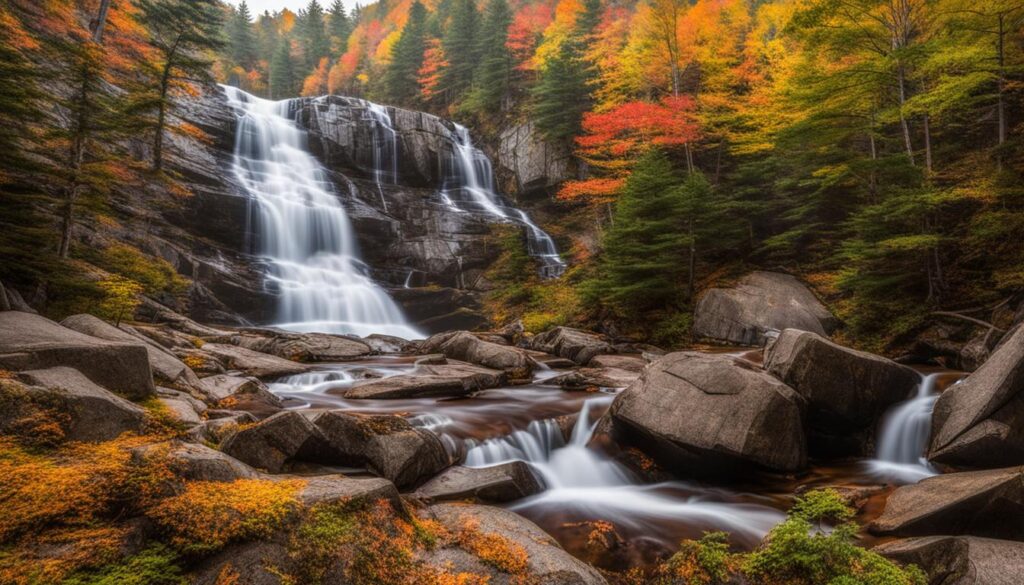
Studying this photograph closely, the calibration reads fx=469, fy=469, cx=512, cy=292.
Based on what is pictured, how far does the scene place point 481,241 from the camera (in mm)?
28469

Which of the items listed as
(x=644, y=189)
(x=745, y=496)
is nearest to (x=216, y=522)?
(x=745, y=496)

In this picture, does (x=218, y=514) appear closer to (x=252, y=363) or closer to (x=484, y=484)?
(x=484, y=484)

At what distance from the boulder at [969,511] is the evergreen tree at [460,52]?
4220 centimetres

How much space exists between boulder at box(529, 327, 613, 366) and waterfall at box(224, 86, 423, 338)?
27.1 ft

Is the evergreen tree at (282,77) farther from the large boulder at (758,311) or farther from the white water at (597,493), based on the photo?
the white water at (597,493)

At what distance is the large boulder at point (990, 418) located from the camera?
5.36m

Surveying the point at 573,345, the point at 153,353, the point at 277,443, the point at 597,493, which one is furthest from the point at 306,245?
the point at 597,493

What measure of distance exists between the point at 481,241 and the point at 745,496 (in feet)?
77.3

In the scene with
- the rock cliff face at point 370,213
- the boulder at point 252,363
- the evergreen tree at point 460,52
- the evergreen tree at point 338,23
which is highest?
the evergreen tree at point 338,23

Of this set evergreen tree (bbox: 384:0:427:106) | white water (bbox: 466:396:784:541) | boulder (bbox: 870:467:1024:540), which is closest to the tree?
white water (bbox: 466:396:784:541)

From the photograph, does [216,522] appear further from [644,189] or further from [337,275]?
[337,275]

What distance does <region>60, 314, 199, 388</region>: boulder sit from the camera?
22.6 ft

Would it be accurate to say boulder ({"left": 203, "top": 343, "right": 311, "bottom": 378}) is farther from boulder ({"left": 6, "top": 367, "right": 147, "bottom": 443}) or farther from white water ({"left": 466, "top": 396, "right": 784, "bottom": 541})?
boulder ({"left": 6, "top": 367, "right": 147, "bottom": 443})

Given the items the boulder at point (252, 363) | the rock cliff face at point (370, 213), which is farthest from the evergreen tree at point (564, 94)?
the boulder at point (252, 363)
